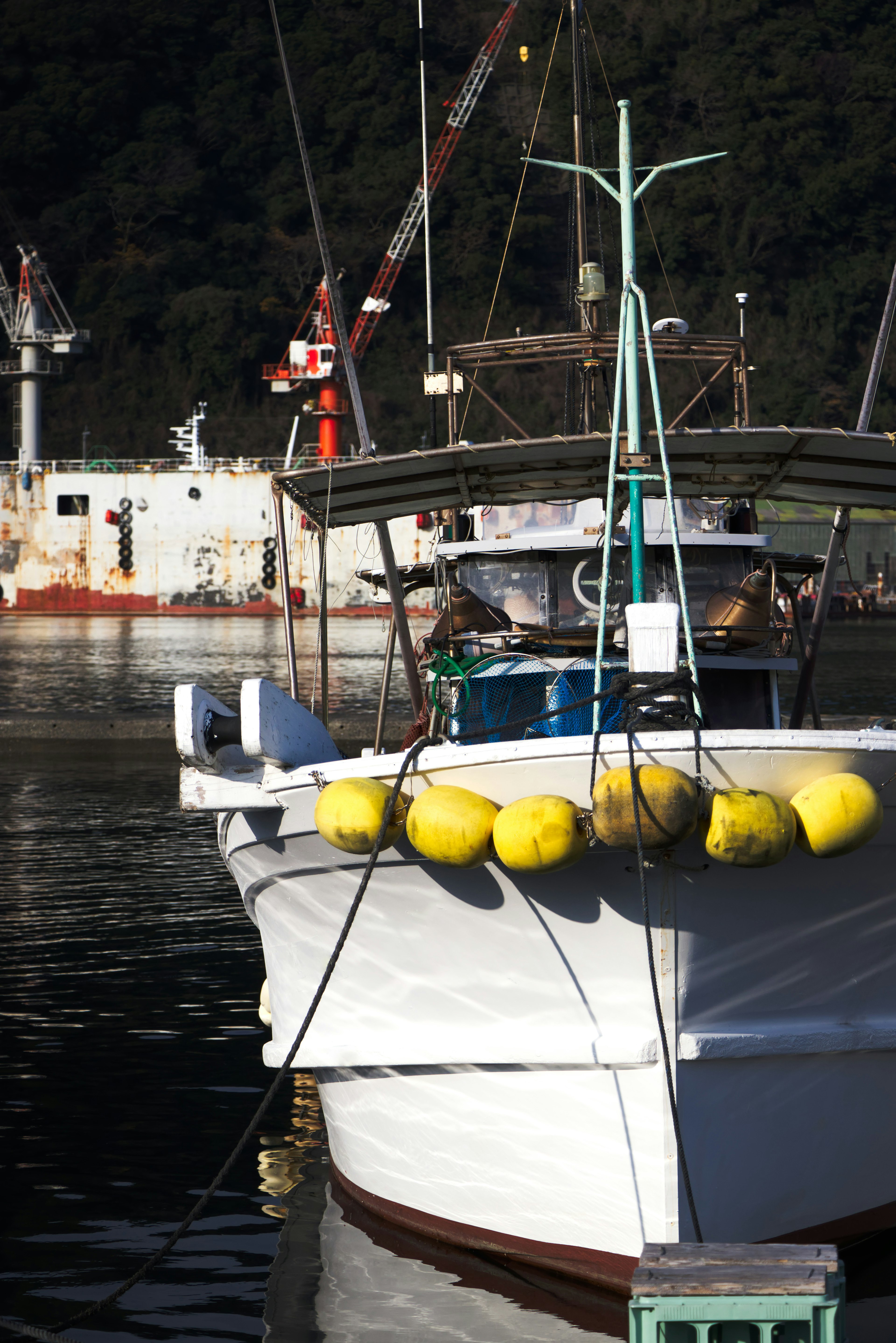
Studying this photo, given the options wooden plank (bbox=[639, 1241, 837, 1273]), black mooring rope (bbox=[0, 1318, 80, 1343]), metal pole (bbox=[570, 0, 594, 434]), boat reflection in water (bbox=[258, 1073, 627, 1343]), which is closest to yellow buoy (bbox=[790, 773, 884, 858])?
wooden plank (bbox=[639, 1241, 837, 1273])

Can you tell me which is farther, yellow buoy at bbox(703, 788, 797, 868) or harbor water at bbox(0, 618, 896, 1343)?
harbor water at bbox(0, 618, 896, 1343)

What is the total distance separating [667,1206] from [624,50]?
114133mm

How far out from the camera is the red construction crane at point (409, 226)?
3433 inches

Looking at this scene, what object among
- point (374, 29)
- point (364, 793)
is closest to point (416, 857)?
point (364, 793)

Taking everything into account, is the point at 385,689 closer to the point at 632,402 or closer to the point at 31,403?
the point at 632,402

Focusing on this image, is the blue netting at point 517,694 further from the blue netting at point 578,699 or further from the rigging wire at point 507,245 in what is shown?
the rigging wire at point 507,245

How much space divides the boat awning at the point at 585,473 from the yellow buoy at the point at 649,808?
1872 mm

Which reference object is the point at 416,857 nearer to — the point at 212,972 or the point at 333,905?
the point at 333,905

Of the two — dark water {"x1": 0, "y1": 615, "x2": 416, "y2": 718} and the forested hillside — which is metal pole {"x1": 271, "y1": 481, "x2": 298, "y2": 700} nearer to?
dark water {"x1": 0, "y1": 615, "x2": 416, "y2": 718}

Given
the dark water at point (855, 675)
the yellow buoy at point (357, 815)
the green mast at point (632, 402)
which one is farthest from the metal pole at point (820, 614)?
the dark water at point (855, 675)

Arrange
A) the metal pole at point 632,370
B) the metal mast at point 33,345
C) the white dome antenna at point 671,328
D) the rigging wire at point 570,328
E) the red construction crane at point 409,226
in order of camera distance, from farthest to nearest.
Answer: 1. the red construction crane at point 409,226
2. the metal mast at point 33,345
3. the rigging wire at point 570,328
4. the white dome antenna at point 671,328
5. the metal pole at point 632,370

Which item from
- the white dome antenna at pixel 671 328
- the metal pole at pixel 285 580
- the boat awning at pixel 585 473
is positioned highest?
the white dome antenna at pixel 671 328

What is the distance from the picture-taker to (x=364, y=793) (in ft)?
17.4

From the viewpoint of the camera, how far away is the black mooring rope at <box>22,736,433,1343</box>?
5.20 m
